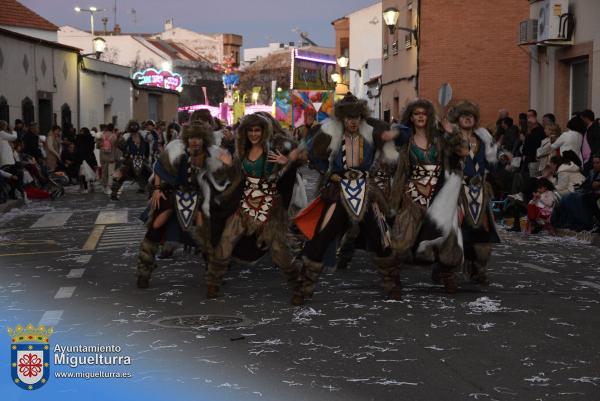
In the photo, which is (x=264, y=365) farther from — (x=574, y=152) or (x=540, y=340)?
(x=574, y=152)

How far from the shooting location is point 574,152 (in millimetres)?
16625

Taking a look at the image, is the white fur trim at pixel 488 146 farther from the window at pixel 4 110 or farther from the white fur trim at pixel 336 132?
the window at pixel 4 110

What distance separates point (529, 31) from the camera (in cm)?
2409

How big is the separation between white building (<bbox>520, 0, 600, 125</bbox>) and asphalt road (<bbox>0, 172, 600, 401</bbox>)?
9.48 metres

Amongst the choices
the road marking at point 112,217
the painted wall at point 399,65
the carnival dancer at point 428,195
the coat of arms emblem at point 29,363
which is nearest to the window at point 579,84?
the road marking at point 112,217

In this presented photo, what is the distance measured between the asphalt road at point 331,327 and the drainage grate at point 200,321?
15mm

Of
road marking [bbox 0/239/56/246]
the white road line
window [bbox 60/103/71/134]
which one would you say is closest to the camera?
the white road line

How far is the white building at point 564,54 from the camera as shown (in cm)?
2103

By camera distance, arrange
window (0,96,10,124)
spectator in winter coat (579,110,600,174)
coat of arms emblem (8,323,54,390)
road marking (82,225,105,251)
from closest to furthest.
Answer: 1. coat of arms emblem (8,323,54,390)
2. road marking (82,225,105,251)
3. spectator in winter coat (579,110,600,174)
4. window (0,96,10,124)

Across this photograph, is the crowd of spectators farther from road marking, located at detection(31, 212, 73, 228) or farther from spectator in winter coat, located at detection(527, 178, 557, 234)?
road marking, located at detection(31, 212, 73, 228)

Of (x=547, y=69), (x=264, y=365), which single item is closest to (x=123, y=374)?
(x=264, y=365)

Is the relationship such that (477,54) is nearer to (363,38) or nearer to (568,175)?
(568,175)

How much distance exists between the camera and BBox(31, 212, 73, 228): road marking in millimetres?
17062

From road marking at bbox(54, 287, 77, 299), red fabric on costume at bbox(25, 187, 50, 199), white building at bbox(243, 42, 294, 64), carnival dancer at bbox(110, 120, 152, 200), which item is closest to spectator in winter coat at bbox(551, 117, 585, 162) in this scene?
carnival dancer at bbox(110, 120, 152, 200)
